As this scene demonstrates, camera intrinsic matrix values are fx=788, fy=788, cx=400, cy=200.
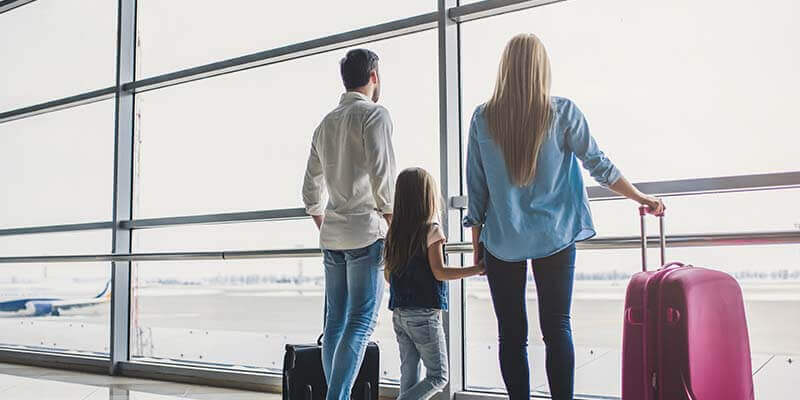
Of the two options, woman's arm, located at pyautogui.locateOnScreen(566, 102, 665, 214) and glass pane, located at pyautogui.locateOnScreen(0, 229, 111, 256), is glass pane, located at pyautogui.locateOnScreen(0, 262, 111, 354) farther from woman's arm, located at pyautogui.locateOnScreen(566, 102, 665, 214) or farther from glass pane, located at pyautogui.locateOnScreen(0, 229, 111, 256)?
woman's arm, located at pyautogui.locateOnScreen(566, 102, 665, 214)

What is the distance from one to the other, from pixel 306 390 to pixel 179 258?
143cm

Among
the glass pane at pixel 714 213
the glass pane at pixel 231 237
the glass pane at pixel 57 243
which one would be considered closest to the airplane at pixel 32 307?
the glass pane at pixel 57 243

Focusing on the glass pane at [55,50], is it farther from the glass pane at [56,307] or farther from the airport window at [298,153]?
the glass pane at [56,307]

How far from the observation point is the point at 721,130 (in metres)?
2.78

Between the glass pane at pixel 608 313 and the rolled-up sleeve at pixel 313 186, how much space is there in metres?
0.77

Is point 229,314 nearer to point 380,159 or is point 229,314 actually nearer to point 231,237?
point 231,237

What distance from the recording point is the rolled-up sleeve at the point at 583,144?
201 centimetres

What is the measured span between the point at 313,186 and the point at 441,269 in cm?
60

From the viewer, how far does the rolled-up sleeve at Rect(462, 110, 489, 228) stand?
7.02 ft

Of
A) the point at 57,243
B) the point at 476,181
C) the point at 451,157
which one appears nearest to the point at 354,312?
the point at 476,181

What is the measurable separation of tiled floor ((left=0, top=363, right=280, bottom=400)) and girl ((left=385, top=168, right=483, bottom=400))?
1300 millimetres

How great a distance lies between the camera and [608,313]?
3447 mm

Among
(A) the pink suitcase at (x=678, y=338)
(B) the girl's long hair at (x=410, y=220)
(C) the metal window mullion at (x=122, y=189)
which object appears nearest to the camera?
(A) the pink suitcase at (x=678, y=338)

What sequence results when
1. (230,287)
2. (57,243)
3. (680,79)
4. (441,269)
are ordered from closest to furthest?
1. (441,269)
2. (680,79)
3. (230,287)
4. (57,243)
